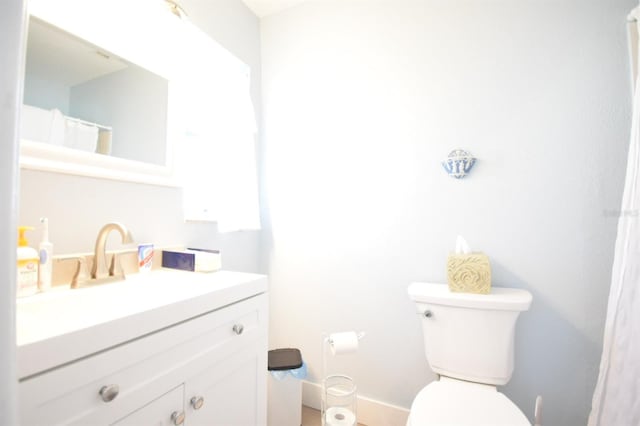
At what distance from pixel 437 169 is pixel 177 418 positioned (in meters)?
1.42

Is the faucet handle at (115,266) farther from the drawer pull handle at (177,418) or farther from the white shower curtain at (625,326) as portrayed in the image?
the white shower curtain at (625,326)

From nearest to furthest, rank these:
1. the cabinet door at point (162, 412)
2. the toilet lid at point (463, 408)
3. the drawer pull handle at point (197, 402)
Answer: the cabinet door at point (162, 412) < the drawer pull handle at point (197, 402) < the toilet lid at point (463, 408)

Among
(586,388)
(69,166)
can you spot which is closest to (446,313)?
(586,388)

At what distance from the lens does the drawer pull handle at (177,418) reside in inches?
28.7

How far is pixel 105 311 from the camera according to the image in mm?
673

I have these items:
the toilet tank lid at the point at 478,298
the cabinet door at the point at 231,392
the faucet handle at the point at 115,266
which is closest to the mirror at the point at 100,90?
the faucet handle at the point at 115,266

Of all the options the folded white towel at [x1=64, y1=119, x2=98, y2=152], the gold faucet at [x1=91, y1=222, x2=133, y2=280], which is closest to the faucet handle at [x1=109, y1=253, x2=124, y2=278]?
the gold faucet at [x1=91, y1=222, x2=133, y2=280]

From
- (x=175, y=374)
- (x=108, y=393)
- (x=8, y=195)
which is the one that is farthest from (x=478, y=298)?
(x=8, y=195)

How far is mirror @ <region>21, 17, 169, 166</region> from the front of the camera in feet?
2.98

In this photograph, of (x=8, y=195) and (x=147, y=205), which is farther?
(x=147, y=205)

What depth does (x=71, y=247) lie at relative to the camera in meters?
0.96

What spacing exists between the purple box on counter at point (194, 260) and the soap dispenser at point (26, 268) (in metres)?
0.45

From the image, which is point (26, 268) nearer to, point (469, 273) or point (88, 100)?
point (88, 100)

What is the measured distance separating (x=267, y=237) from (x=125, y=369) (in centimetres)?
123
